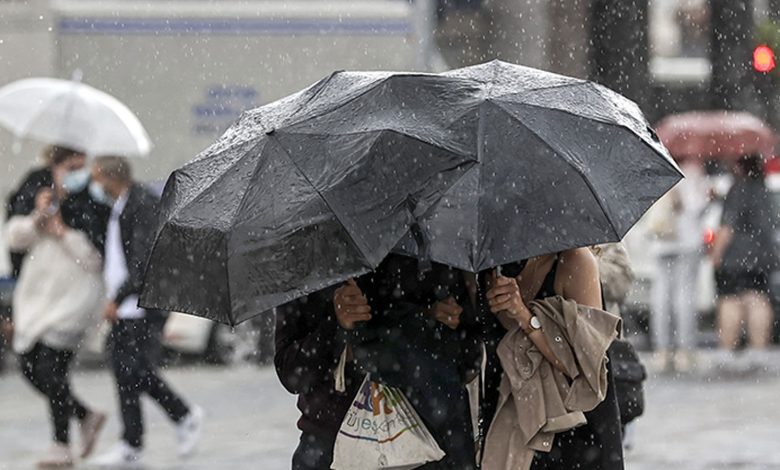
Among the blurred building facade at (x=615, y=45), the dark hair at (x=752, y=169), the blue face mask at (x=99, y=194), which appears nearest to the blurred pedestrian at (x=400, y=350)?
the blue face mask at (x=99, y=194)

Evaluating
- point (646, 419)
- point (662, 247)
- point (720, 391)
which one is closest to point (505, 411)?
point (646, 419)

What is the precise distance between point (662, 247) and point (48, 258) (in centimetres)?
610

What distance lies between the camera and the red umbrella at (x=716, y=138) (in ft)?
51.2

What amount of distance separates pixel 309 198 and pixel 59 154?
661 centimetres

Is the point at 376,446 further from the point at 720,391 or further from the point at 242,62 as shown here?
the point at 242,62

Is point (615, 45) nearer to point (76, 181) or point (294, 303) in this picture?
point (76, 181)

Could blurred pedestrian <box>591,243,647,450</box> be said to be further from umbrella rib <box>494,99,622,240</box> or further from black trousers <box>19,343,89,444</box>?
black trousers <box>19,343,89,444</box>

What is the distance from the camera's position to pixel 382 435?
15.8ft

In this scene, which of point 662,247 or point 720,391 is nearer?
point 720,391

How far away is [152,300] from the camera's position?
15.7 feet

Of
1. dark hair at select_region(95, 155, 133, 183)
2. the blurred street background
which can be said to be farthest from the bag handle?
the blurred street background

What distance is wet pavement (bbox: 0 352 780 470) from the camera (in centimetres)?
1018

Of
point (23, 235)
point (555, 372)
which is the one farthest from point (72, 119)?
point (555, 372)

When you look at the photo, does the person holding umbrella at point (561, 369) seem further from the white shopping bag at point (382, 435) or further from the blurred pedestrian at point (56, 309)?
the blurred pedestrian at point (56, 309)
